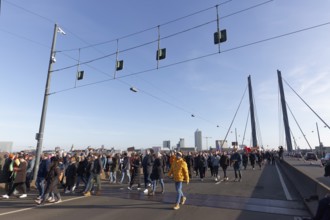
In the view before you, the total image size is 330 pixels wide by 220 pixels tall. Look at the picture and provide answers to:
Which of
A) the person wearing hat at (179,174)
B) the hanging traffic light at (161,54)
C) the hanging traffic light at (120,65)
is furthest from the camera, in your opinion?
the hanging traffic light at (120,65)

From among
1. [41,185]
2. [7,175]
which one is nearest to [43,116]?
[7,175]

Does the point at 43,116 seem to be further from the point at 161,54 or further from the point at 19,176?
the point at 161,54

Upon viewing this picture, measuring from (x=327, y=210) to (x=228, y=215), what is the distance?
9.89ft

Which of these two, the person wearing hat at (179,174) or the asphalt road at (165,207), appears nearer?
the asphalt road at (165,207)

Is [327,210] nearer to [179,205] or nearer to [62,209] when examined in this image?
[179,205]

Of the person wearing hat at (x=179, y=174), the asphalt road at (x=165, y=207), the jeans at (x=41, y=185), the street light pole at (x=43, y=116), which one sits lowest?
the asphalt road at (x=165, y=207)

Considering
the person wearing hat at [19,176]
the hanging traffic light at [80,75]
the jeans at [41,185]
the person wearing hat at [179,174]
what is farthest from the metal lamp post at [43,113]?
the person wearing hat at [179,174]

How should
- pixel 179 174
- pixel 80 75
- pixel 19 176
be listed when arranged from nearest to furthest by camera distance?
pixel 179 174
pixel 19 176
pixel 80 75

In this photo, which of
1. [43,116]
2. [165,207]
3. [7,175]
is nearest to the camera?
[165,207]

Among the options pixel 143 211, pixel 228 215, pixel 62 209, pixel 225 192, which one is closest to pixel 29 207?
pixel 62 209

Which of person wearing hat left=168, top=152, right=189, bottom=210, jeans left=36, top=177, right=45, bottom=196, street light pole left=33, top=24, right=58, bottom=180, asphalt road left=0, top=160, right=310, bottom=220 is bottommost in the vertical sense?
asphalt road left=0, top=160, right=310, bottom=220

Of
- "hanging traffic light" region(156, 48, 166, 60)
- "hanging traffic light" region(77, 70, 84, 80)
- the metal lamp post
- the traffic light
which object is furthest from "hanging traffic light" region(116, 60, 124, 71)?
the traffic light

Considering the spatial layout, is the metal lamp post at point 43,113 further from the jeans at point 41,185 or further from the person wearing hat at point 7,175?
the jeans at point 41,185

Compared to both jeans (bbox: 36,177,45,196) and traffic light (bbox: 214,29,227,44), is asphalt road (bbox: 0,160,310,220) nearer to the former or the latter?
jeans (bbox: 36,177,45,196)
